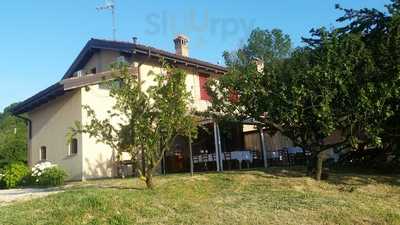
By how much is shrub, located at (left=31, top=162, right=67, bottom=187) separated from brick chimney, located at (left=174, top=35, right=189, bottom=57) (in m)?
12.2

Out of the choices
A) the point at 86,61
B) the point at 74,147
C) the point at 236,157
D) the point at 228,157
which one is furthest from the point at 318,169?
the point at 86,61

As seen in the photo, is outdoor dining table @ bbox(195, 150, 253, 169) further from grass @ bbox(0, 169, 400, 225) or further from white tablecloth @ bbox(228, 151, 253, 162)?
grass @ bbox(0, 169, 400, 225)

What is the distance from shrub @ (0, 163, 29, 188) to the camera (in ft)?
67.2

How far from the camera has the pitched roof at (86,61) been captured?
2098cm

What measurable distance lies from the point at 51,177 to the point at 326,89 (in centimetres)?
1125

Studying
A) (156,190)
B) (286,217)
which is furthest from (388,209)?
(156,190)

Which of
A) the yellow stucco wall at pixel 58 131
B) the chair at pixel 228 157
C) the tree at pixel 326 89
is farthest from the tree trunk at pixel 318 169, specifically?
the yellow stucco wall at pixel 58 131

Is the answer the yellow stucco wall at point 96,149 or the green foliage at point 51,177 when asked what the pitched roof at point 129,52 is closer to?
the yellow stucco wall at point 96,149

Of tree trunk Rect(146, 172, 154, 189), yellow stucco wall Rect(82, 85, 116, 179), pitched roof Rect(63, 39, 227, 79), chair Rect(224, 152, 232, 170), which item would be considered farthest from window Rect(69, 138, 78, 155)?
tree trunk Rect(146, 172, 154, 189)

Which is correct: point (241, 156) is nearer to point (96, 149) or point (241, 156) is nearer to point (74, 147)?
point (96, 149)

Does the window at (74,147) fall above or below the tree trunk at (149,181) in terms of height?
above

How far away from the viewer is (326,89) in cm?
1447

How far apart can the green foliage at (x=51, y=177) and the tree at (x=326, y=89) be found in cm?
709

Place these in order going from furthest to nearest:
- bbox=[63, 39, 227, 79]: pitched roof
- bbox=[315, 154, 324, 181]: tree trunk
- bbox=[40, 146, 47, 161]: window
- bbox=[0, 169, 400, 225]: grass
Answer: bbox=[40, 146, 47, 161]: window, bbox=[63, 39, 227, 79]: pitched roof, bbox=[315, 154, 324, 181]: tree trunk, bbox=[0, 169, 400, 225]: grass
